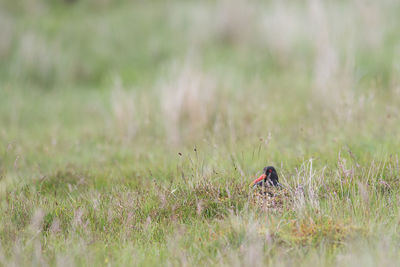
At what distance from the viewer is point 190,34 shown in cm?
1229

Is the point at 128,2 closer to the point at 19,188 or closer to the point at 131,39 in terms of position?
the point at 131,39

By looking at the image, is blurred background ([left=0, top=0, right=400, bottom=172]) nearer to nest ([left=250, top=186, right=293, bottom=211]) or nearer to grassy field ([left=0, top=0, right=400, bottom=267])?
grassy field ([left=0, top=0, right=400, bottom=267])

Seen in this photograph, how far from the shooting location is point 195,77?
761 cm

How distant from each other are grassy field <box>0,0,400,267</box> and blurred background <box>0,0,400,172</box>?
4cm

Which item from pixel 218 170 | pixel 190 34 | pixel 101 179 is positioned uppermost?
pixel 190 34

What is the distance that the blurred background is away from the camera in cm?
637

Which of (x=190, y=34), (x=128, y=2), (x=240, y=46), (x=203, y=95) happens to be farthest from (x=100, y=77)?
(x=128, y=2)

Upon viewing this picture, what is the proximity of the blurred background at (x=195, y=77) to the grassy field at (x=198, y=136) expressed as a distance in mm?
39

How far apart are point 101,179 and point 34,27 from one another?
9.05 metres

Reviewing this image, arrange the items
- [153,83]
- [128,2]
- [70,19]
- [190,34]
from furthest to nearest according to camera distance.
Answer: [128,2]
[70,19]
[190,34]
[153,83]

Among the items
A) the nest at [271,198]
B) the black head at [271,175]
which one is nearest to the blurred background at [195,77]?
the black head at [271,175]

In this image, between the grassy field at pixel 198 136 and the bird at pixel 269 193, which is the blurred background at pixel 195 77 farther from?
the bird at pixel 269 193

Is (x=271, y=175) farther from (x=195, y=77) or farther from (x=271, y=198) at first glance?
(x=195, y=77)

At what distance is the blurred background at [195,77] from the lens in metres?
6.37
